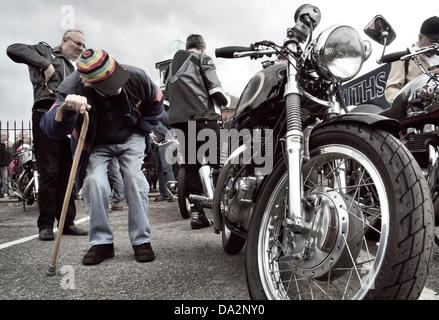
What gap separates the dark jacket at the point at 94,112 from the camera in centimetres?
243

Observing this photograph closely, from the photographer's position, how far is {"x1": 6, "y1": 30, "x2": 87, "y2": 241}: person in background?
349 centimetres

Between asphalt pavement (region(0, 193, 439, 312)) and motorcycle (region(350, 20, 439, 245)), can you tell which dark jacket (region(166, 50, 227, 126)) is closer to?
asphalt pavement (region(0, 193, 439, 312))

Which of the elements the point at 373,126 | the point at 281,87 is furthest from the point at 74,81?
the point at 373,126

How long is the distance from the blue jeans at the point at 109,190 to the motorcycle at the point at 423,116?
5.22ft

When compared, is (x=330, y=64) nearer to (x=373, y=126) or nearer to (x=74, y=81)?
(x=373, y=126)

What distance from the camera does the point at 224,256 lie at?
266 centimetres

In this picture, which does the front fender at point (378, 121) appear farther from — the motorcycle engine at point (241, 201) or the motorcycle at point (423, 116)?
the motorcycle at point (423, 116)

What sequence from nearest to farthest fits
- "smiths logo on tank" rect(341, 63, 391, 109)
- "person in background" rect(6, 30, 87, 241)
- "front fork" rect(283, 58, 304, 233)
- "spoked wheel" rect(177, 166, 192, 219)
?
"front fork" rect(283, 58, 304, 233) < "person in background" rect(6, 30, 87, 241) < "spoked wheel" rect(177, 166, 192, 219) < "smiths logo on tank" rect(341, 63, 391, 109)

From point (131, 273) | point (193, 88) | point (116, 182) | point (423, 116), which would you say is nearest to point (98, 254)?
point (131, 273)

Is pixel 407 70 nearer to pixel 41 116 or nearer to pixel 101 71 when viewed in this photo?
pixel 101 71

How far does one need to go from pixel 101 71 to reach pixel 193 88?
1.75 metres

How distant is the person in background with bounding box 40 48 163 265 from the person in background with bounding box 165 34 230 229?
3.58 ft

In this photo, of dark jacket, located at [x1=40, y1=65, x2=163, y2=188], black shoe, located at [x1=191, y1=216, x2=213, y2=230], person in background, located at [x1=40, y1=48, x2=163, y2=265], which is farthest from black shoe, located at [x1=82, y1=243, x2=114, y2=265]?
black shoe, located at [x1=191, y1=216, x2=213, y2=230]

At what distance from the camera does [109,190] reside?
8.63 feet
